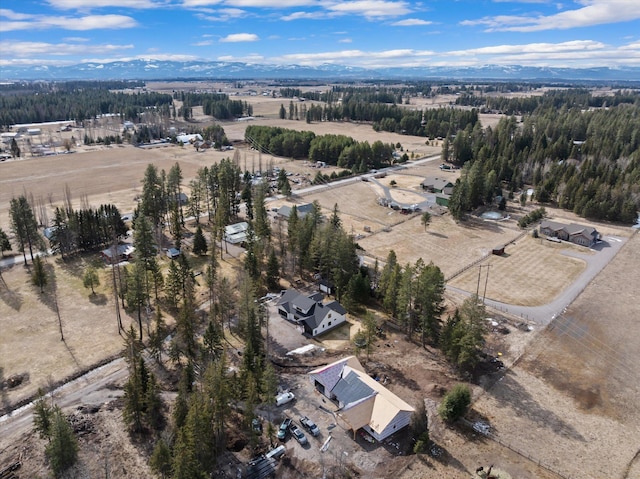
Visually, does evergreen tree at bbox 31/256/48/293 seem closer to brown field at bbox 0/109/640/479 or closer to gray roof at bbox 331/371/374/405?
brown field at bbox 0/109/640/479

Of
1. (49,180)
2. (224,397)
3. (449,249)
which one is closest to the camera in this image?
(224,397)

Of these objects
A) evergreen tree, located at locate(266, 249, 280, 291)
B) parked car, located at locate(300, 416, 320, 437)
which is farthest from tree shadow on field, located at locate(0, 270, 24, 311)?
parked car, located at locate(300, 416, 320, 437)

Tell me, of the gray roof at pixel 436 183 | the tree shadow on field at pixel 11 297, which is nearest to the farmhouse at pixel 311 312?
the tree shadow on field at pixel 11 297

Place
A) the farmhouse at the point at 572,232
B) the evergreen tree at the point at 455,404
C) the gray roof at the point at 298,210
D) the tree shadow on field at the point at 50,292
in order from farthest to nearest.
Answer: the gray roof at the point at 298,210 < the farmhouse at the point at 572,232 < the tree shadow on field at the point at 50,292 < the evergreen tree at the point at 455,404

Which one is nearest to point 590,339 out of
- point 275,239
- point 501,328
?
point 501,328

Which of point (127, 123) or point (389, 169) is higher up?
point (127, 123)

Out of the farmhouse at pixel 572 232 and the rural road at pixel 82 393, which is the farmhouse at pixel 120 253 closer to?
the rural road at pixel 82 393

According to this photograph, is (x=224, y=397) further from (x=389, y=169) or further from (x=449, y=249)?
(x=389, y=169)
